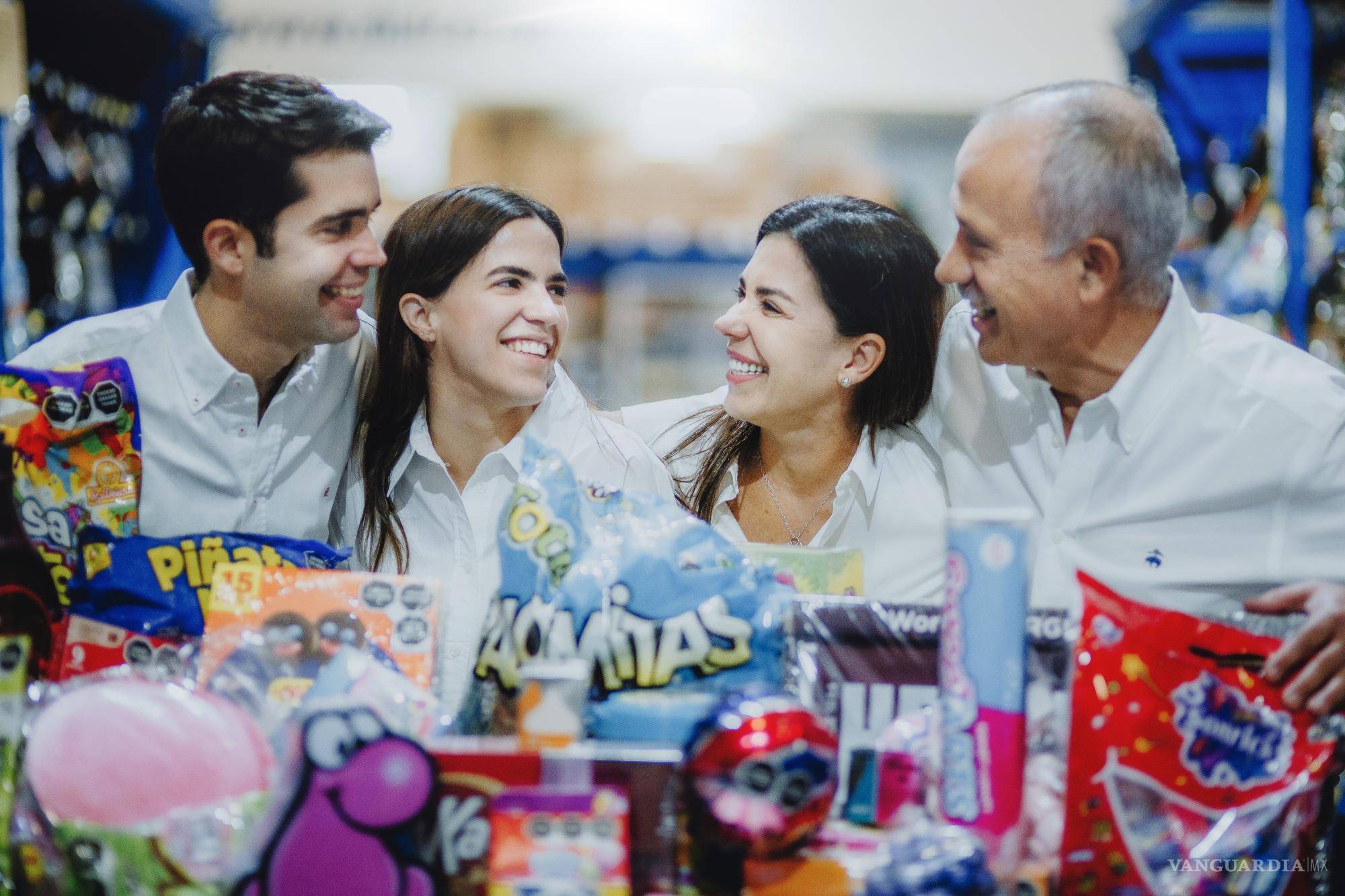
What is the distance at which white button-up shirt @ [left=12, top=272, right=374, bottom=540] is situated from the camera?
176 cm

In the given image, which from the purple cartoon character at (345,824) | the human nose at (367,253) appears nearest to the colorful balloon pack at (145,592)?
the purple cartoon character at (345,824)

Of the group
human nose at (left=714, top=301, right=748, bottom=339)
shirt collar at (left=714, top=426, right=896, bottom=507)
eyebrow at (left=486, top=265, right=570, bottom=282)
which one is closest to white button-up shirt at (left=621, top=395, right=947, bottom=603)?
shirt collar at (left=714, top=426, right=896, bottom=507)

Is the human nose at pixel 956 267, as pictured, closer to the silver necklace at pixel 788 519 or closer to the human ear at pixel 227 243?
the silver necklace at pixel 788 519

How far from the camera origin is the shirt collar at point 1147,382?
159cm

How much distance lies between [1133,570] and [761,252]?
94 cm

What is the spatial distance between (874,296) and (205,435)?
1229mm

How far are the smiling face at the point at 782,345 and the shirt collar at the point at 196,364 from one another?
872mm

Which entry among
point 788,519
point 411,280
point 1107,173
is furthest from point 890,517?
point 411,280

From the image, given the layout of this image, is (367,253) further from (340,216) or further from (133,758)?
(133,758)

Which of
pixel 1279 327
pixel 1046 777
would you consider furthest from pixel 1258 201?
pixel 1046 777

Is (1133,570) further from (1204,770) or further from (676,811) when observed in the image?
(676,811)

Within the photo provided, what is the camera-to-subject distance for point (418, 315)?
6.70 feet

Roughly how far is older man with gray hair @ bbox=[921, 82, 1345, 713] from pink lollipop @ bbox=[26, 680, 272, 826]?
109cm

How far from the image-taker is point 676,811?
97 centimetres
